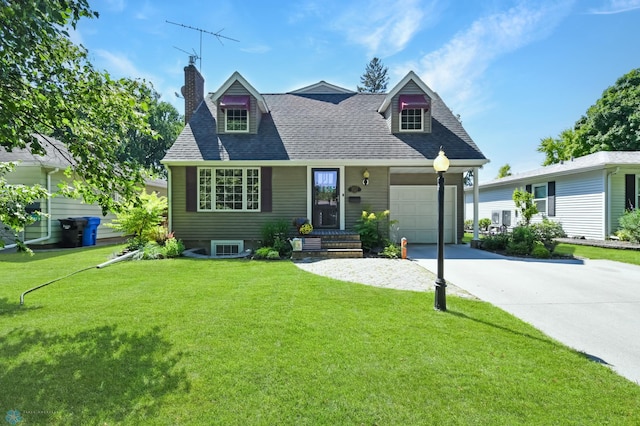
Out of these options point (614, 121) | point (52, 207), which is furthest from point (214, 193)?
point (614, 121)

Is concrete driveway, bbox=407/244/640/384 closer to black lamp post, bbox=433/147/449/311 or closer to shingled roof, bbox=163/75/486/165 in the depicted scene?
black lamp post, bbox=433/147/449/311

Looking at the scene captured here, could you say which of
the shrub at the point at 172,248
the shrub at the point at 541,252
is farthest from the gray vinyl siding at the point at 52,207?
the shrub at the point at 541,252

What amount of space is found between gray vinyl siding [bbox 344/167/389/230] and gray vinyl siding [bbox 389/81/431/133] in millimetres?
2091

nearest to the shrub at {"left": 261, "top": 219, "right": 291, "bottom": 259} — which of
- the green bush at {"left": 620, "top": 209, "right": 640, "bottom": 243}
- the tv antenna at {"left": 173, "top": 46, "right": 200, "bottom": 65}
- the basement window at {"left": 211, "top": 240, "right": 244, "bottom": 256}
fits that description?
the basement window at {"left": 211, "top": 240, "right": 244, "bottom": 256}

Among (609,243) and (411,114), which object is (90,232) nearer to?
(411,114)

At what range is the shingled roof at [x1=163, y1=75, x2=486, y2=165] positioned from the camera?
9953 millimetres

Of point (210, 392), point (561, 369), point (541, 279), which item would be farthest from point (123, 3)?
point (541, 279)

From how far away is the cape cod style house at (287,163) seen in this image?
9.91 m

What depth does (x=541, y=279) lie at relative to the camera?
6012 millimetres

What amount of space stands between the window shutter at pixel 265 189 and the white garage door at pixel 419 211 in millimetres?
4996

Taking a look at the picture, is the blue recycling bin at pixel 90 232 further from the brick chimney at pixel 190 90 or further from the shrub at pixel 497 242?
the shrub at pixel 497 242

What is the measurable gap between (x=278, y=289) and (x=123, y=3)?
19.6 feet

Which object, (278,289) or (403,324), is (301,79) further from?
(403,324)

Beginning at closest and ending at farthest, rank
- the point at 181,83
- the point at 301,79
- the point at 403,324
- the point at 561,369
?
the point at 561,369
the point at 403,324
the point at 181,83
the point at 301,79
